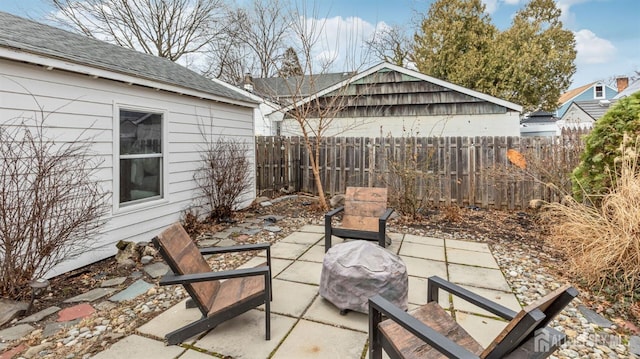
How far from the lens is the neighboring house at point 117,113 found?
10.6 ft

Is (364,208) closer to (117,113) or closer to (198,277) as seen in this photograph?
(198,277)

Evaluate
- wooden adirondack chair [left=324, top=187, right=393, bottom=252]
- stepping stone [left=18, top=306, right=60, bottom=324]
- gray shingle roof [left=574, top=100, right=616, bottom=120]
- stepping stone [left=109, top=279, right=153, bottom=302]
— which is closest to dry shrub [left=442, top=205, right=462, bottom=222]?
wooden adirondack chair [left=324, top=187, right=393, bottom=252]

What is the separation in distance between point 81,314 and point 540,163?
23.9 feet

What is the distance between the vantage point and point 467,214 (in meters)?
6.26

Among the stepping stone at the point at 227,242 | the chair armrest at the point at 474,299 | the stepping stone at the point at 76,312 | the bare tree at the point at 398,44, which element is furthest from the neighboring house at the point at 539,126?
the stepping stone at the point at 76,312

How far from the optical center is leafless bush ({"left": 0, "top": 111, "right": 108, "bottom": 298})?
282cm

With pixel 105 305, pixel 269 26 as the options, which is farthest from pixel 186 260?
pixel 269 26

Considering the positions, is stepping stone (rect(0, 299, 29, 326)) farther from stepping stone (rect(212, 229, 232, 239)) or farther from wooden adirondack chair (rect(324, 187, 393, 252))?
wooden adirondack chair (rect(324, 187, 393, 252))

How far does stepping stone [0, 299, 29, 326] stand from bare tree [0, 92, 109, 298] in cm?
15

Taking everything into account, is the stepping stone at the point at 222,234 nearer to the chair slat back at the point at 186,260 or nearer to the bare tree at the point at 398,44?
the chair slat back at the point at 186,260

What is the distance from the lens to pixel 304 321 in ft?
8.20

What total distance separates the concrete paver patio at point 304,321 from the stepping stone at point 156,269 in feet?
3.01

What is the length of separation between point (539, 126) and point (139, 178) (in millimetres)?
15089

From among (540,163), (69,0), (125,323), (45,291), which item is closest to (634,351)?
(125,323)
